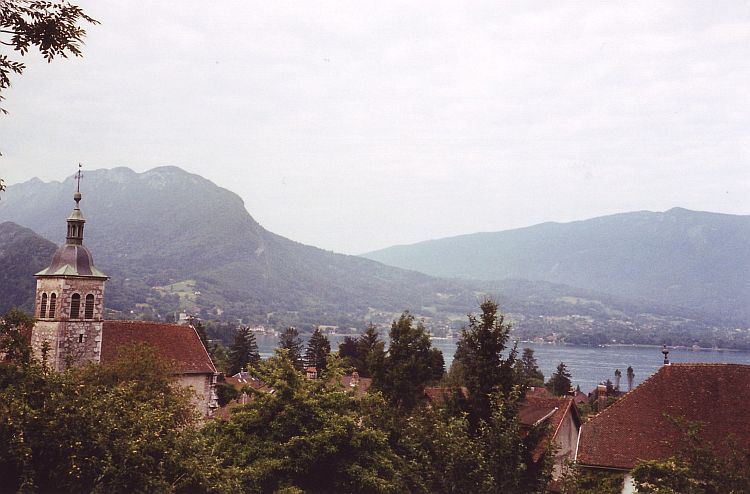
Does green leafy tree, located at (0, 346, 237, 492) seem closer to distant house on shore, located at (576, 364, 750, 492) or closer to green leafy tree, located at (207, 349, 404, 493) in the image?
green leafy tree, located at (207, 349, 404, 493)

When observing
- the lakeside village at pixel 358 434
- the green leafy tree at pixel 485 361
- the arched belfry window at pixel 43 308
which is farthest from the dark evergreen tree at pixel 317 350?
the green leafy tree at pixel 485 361

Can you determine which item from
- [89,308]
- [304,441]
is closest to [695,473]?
[304,441]

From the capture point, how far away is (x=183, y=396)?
3156 cm

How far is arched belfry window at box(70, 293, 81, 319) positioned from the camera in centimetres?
4247

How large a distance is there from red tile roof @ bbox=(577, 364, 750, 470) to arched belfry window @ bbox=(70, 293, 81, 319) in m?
30.1

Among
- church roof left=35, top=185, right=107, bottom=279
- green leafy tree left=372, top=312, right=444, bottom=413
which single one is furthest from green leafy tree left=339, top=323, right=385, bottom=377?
church roof left=35, top=185, right=107, bottom=279

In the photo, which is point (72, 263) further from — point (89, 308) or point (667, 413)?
point (667, 413)

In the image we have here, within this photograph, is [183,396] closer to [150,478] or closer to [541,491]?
[150,478]

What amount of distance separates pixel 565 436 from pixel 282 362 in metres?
16.2

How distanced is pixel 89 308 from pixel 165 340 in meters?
6.55

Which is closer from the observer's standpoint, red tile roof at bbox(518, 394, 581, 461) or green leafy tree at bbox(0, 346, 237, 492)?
green leafy tree at bbox(0, 346, 237, 492)

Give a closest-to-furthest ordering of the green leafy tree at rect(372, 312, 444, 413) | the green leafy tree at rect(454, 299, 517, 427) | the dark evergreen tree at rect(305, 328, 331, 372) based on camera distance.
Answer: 1. the green leafy tree at rect(454, 299, 517, 427)
2. the green leafy tree at rect(372, 312, 444, 413)
3. the dark evergreen tree at rect(305, 328, 331, 372)

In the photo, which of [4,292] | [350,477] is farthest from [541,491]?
[4,292]


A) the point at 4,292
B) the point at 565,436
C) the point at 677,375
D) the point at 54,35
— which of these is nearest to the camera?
the point at 54,35
